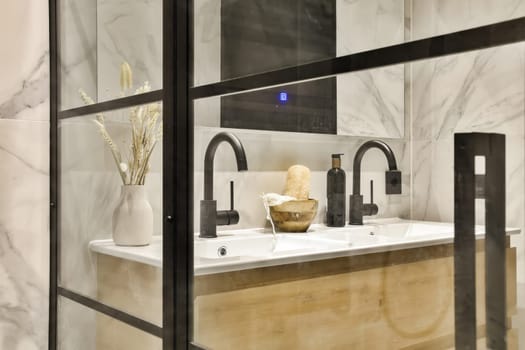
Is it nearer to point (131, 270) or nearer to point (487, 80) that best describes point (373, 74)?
point (487, 80)

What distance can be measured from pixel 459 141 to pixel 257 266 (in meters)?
0.37

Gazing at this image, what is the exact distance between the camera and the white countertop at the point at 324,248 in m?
0.60

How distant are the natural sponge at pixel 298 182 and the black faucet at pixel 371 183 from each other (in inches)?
3.3

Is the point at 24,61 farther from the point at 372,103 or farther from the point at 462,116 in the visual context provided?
the point at 462,116

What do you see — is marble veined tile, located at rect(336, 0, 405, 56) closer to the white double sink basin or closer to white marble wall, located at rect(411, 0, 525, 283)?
white marble wall, located at rect(411, 0, 525, 283)

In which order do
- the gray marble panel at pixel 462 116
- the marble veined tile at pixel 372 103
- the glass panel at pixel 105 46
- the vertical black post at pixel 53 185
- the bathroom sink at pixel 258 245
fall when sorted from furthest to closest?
the vertical black post at pixel 53 185
the glass panel at pixel 105 46
the bathroom sink at pixel 258 245
the marble veined tile at pixel 372 103
the gray marble panel at pixel 462 116

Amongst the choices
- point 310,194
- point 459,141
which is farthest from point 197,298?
point 459,141

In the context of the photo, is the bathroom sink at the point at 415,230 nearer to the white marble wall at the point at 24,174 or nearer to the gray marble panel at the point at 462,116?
the gray marble panel at the point at 462,116

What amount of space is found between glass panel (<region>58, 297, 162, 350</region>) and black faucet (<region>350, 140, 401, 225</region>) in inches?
20.7

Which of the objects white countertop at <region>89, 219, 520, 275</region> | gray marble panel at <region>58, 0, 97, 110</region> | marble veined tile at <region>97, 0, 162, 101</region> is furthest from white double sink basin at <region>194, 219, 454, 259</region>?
gray marble panel at <region>58, 0, 97, 110</region>

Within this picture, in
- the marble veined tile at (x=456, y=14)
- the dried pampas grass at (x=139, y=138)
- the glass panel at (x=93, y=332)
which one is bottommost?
the glass panel at (x=93, y=332)

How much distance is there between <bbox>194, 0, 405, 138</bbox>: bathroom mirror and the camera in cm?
66

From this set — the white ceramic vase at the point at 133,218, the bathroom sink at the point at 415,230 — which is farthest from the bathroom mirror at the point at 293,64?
the white ceramic vase at the point at 133,218

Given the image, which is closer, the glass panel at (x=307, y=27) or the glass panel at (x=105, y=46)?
the glass panel at (x=307, y=27)
